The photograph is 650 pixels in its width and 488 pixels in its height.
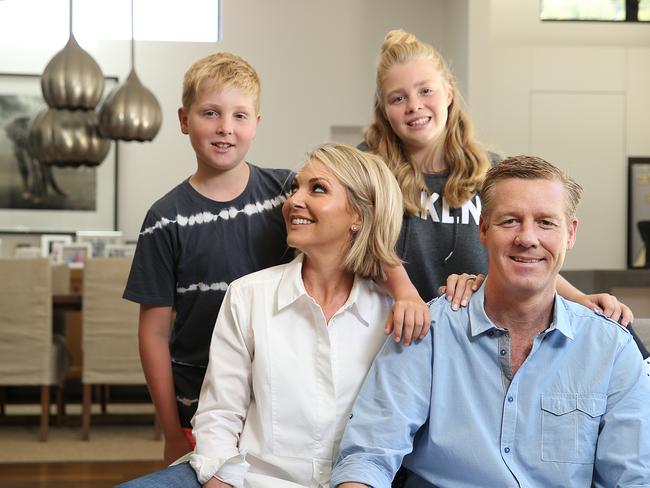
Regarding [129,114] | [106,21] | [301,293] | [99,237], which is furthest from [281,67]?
[301,293]

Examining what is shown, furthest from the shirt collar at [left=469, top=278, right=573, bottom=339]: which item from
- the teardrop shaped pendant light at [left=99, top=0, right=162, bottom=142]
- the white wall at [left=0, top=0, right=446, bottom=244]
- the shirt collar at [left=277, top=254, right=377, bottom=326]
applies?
the white wall at [left=0, top=0, right=446, bottom=244]

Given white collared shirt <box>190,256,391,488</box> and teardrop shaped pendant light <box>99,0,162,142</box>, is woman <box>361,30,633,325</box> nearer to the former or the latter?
white collared shirt <box>190,256,391,488</box>

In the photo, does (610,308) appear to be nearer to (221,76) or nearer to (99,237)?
(221,76)

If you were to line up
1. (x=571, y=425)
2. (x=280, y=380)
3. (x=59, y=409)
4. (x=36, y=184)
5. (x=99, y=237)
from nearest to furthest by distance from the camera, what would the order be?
(x=571, y=425), (x=280, y=380), (x=59, y=409), (x=99, y=237), (x=36, y=184)

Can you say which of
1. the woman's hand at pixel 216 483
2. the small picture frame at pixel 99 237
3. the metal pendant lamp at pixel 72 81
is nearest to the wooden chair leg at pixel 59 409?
the metal pendant lamp at pixel 72 81

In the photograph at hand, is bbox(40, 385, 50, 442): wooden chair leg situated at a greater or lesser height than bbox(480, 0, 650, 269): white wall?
lesser

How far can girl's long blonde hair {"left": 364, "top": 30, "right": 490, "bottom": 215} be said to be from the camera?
2221 millimetres

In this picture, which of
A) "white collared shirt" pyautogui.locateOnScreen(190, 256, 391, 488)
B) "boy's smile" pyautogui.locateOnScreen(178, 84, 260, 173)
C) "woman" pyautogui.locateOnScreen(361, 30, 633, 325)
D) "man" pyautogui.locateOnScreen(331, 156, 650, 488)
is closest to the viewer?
"man" pyautogui.locateOnScreen(331, 156, 650, 488)

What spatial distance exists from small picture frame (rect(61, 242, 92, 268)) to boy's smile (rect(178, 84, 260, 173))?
5431 millimetres

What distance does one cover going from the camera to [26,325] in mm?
5324

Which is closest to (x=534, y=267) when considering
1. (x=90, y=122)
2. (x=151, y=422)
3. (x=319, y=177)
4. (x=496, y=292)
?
(x=496, y=292)

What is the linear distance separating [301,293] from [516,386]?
1.47 ft

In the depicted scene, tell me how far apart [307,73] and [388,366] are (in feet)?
22.6

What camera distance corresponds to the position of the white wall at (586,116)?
322 inches
